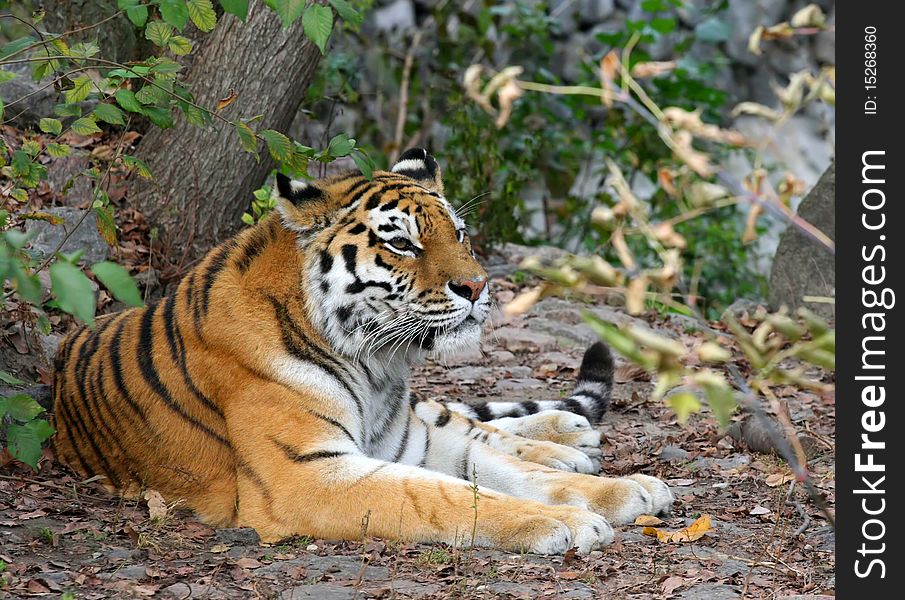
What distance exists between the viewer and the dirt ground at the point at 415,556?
3.19 m

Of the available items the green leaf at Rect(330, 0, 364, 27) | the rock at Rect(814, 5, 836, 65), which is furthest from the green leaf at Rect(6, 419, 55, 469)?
the rock at Rect(814, 5, 836, 65)

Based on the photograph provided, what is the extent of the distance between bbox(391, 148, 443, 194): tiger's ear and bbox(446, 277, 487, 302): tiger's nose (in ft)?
2.02

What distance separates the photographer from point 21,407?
359 centimetres

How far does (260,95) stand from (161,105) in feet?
6.08

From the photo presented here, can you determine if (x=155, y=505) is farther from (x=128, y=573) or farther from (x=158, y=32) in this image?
(x=158, y=32)

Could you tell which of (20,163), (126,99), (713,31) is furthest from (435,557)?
(713,31)

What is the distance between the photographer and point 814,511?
13.1ft

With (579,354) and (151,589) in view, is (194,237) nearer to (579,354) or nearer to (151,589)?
(579,354)

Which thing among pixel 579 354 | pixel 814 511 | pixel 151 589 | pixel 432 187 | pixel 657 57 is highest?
pixel 657 57

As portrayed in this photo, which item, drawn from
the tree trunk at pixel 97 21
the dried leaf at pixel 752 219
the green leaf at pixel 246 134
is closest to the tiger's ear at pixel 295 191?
the green leaf at pixel 246 134

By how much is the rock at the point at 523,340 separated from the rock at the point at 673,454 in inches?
72.0

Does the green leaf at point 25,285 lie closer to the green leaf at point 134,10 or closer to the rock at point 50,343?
the green leaf at point 134,10

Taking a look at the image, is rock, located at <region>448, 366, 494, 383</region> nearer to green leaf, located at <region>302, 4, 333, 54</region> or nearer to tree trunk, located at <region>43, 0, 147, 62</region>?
tree trunk, located at <region>43, 0, 147, 62</region>

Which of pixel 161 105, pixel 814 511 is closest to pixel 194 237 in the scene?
pixel 161 105
